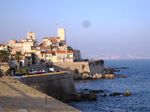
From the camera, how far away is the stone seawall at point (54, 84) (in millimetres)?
54184

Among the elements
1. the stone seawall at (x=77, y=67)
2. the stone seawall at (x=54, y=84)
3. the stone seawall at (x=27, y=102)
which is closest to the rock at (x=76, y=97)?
the stone seawall at (x=54, y=84)

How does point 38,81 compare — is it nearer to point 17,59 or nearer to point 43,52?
point 17,59

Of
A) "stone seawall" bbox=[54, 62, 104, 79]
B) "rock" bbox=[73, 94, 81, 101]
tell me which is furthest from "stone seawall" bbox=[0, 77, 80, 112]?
"stone seawall" bbox=[54, 62, 104, 79]

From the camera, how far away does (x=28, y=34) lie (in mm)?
161625

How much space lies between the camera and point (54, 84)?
57.8 meters

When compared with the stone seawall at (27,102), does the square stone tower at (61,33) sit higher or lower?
higher

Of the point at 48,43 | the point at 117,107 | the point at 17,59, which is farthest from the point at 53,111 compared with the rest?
the point at 48,43

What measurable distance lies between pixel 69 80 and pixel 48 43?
9596 cm

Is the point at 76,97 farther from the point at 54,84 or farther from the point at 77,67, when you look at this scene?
the point at 77,67

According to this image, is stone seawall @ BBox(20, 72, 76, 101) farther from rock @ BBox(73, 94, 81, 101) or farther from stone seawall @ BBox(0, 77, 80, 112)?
stone seawall @ BBox(0, 77, 80, 112)

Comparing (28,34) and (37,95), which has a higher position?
(28,34)

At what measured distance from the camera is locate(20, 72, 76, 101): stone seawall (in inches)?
2133

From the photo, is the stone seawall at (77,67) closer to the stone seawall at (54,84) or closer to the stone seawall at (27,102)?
the stone seawall at (54,84)

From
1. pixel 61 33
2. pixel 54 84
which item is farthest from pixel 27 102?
pixel 61 33
